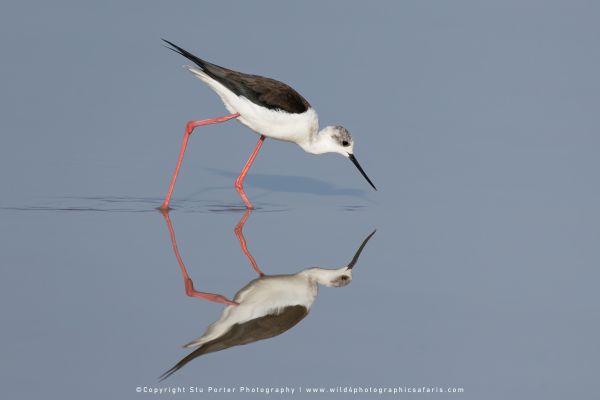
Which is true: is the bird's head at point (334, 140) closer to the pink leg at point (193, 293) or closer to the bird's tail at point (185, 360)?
the pink leg at point (193, 293)

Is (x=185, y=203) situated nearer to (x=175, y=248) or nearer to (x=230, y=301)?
(x=175, y=248)

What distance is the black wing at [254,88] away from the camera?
834 cm

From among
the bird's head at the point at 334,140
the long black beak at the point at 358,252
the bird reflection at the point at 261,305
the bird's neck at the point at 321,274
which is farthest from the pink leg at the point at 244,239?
the bird's head at the point at 334,140

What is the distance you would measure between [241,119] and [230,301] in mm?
3296

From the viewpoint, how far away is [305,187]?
9.43 metres

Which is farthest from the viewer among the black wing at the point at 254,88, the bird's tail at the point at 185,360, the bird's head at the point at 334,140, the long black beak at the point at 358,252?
the bird's head at the point at 334,140

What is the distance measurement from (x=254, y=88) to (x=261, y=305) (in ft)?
9.99

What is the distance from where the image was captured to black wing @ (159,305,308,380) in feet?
16.3

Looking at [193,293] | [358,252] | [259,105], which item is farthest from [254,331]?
[259,105]

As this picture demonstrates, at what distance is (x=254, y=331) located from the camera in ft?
17.7

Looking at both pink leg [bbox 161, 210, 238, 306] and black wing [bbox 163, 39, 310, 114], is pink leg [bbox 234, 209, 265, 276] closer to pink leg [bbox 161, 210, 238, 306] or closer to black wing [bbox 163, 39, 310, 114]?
pink leg [bbox 161, 210, 238, 306]

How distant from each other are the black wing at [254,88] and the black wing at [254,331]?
2.97 metres

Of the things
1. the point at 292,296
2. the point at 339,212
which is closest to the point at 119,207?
the point at 339,212

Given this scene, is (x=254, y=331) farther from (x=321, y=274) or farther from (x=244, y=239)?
(x=244, y=239)
